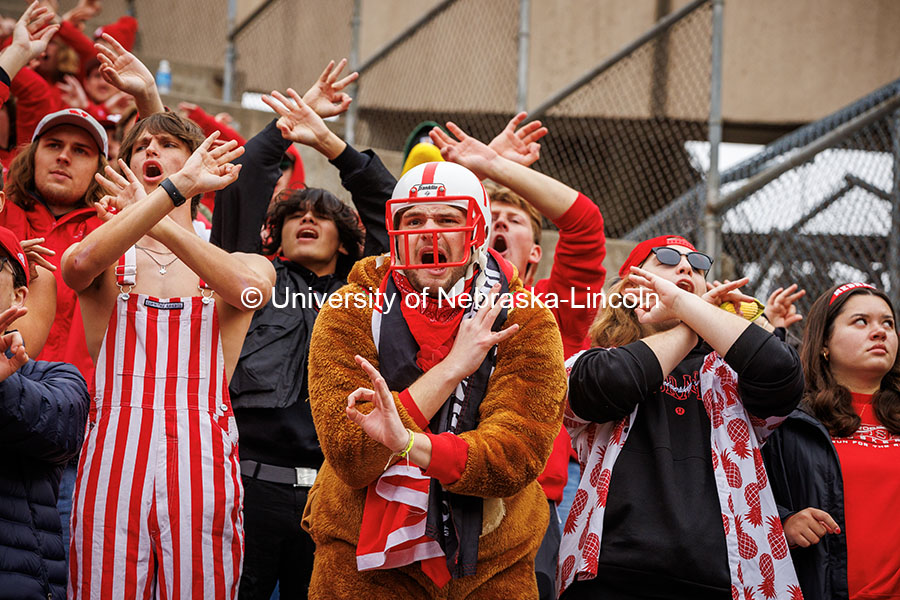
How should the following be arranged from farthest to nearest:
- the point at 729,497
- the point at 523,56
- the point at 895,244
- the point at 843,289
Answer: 1. the point at 523,56
2. the point at 895,244
3. the point at 843,289
4. the point at 729,497

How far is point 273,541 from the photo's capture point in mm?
3457

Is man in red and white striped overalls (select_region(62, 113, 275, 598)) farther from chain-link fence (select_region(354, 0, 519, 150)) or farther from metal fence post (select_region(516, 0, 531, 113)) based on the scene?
chain-link fence (select_region(354, 0, 519, 150))

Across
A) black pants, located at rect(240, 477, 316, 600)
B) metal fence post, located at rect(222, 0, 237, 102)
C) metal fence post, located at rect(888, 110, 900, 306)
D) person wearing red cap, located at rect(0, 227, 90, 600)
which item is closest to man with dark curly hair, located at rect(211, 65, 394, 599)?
black pants, located at rect(240, 477, 316, 600)

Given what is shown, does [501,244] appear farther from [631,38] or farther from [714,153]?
[631,38]

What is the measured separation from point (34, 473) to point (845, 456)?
8.79 feet

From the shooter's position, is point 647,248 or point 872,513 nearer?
point 872,513

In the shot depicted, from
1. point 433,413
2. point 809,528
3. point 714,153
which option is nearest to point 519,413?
point 433,413

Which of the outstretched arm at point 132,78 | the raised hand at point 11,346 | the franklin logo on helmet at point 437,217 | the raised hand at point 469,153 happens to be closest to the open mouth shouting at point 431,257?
the franklin logo on helmet at point 437,217

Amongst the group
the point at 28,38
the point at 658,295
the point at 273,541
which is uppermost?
the point at 28,38

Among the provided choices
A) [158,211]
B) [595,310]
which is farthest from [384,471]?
[595,310]

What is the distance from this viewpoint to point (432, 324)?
8.87 feet

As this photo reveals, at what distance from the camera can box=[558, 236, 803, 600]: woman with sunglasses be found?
2.82 meters

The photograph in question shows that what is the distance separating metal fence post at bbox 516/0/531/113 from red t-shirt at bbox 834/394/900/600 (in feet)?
14.4

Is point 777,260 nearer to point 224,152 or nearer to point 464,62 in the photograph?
point 464,62
